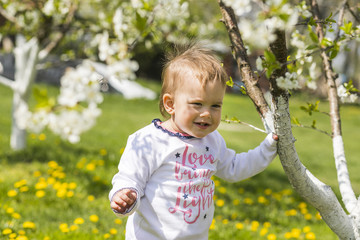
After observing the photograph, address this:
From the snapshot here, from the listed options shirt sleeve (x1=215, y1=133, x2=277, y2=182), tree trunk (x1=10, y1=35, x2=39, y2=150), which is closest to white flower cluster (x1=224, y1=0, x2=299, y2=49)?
shirt sleeve (x1=215, y1=133, x2=277, y2=182)

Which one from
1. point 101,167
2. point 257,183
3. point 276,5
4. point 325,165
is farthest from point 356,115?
point 276,5

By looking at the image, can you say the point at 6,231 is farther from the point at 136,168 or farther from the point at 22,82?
the point at 22,82

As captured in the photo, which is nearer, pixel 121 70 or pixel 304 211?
pixel 121 70

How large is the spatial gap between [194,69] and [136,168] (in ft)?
1.86

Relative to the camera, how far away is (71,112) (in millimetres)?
1383

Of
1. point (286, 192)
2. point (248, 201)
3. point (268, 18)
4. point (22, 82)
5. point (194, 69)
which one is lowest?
point (286, 192)

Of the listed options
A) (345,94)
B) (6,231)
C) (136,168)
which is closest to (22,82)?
(6,231)

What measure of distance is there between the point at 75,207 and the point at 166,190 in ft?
6.57

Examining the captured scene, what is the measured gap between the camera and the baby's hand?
1895 millimetres

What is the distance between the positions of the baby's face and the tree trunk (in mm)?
3877

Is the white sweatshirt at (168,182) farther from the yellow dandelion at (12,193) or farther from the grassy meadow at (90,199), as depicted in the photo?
the yellow dandelion at (12,193)

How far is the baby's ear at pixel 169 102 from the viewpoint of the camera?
2.15 metres

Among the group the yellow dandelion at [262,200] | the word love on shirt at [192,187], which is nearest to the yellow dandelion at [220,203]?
the yellow dandelion at [262,200]

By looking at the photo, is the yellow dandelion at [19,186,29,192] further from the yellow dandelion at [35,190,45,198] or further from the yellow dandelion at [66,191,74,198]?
the yellow dandelion at [66,191,74,198]
